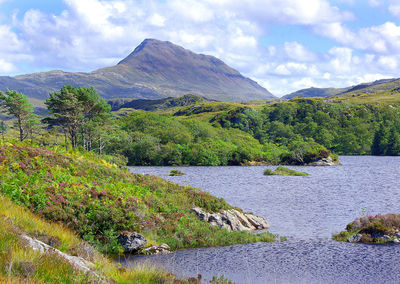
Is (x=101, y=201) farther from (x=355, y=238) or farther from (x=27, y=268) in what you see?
(x=355, y=238)

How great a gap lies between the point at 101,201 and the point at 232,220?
1066 centimetres

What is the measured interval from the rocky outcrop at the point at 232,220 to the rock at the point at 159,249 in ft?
17.9

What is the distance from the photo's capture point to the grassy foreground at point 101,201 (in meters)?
19.1

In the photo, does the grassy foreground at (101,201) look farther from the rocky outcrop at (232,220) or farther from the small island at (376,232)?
the small island at (376,232)

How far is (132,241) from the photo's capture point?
19.5 metres

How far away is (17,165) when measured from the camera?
21828mm

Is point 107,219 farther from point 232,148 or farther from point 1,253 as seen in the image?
point 232,148

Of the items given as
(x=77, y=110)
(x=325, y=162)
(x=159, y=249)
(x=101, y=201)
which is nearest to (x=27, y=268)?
(x=159, y=249)

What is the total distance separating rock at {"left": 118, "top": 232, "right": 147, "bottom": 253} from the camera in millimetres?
19375

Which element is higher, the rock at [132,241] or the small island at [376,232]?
the rock at [132,241]

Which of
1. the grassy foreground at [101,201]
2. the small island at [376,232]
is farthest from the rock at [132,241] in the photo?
the small island at [376,232]

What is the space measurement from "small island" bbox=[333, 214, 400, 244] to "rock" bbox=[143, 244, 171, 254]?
12952 millimetres

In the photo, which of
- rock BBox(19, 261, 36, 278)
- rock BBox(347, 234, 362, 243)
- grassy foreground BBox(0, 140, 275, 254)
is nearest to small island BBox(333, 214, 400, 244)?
rock BBox(347, 234, 362, 243)

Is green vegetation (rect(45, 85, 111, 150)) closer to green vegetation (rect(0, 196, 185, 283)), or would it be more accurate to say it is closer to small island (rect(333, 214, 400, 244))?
small island (rect(333, 214, 400, 244))
